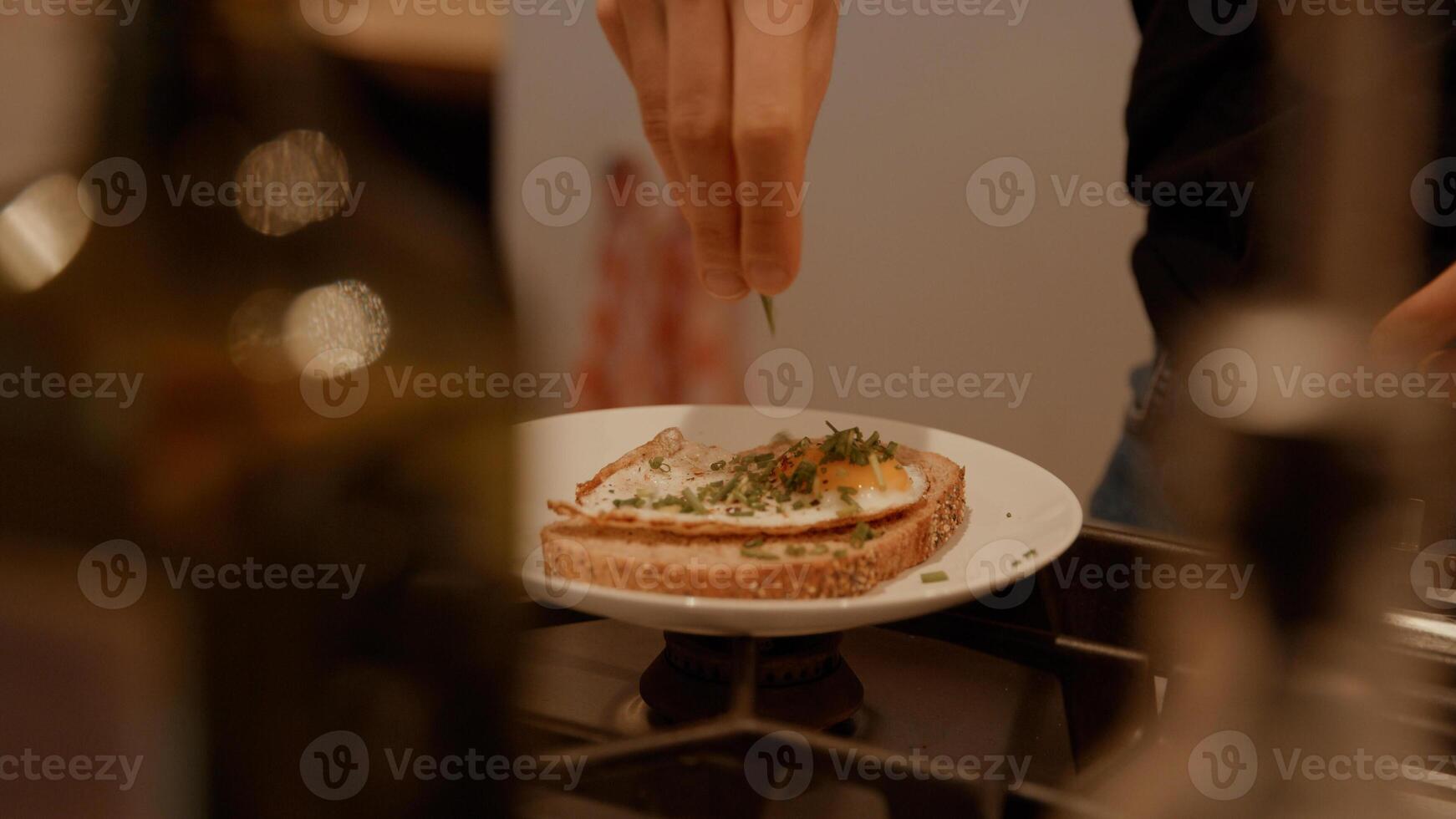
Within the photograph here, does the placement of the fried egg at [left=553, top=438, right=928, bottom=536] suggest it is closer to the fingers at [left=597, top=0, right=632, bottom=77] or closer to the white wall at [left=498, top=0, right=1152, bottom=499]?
the fingers at [left=597, top=0, right=632, bottom=77]

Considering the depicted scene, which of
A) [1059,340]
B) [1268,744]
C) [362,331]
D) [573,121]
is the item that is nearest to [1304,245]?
[1268,744]

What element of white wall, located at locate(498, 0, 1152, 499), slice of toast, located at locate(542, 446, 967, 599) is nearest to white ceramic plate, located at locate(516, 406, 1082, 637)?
slice of toast, located at locate(542, 446, 967, 599)

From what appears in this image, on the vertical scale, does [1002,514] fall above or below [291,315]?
below

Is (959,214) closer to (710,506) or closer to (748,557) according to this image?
(710,506)

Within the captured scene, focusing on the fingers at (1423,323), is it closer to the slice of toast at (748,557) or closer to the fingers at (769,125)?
the slice of toast at (748,557)

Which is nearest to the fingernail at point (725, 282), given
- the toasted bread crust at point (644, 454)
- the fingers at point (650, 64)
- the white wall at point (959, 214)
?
the fingers at point (650, 64)

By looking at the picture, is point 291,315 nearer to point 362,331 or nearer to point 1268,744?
point 362,331
